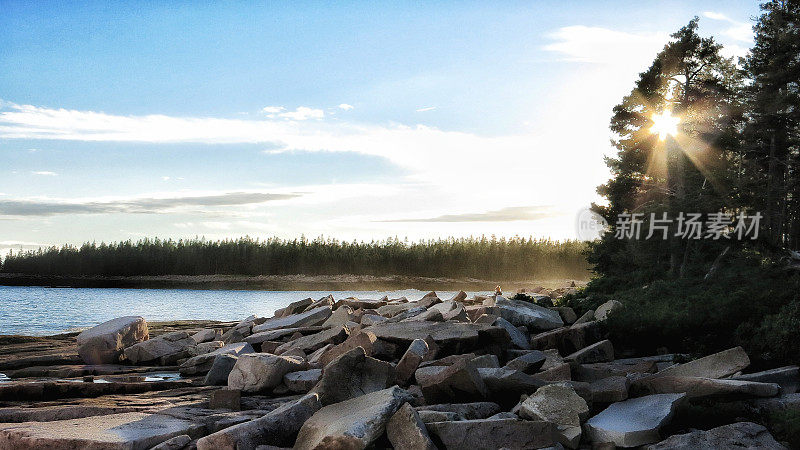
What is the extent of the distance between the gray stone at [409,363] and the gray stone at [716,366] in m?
2.74

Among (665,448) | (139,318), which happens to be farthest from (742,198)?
(139,318)

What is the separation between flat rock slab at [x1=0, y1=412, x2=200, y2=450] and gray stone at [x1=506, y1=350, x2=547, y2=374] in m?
3.70

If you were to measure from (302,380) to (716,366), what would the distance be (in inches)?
191

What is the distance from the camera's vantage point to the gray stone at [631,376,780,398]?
618cm

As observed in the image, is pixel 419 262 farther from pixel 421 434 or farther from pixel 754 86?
pixel 421 434

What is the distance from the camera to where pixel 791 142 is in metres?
34.2

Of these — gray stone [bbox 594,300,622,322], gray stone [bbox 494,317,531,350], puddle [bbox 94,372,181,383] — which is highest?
gray stone [bbox 594,300,622,322]

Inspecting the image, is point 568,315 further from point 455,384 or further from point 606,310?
point 455,384

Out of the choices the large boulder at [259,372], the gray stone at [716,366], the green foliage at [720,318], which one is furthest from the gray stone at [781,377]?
the large boulder at [259,372]

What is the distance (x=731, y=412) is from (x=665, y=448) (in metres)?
1.18

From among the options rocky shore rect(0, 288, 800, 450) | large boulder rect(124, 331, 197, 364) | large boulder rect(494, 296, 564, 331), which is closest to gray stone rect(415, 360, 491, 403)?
rocky shore rect(0, 288, 800, 450)

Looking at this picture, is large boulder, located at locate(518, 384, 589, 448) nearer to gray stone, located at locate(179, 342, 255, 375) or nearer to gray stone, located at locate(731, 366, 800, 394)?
gray stone, located at locate(731, 366, 800, 394)

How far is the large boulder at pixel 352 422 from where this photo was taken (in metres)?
4.85

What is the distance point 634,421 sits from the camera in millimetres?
5496
